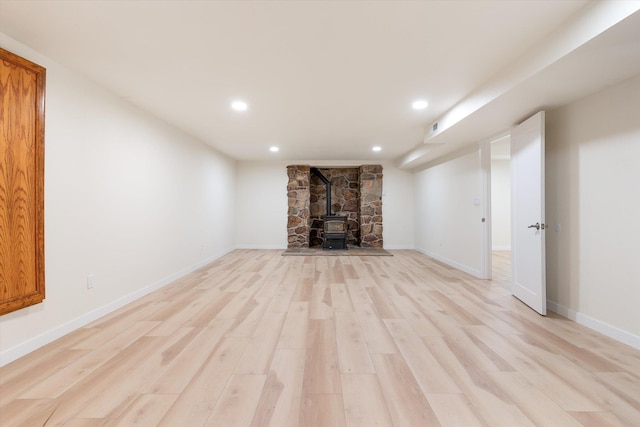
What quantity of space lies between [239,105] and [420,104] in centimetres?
213

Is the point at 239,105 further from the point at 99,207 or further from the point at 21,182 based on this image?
the point at 21,182

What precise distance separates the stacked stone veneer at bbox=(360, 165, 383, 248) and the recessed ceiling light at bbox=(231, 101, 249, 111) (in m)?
4.21

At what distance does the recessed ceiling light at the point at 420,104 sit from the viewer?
306cm

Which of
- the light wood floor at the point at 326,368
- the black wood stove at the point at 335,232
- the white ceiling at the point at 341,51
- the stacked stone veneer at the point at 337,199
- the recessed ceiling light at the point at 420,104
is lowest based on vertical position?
the light wood floor at the point at 326,368

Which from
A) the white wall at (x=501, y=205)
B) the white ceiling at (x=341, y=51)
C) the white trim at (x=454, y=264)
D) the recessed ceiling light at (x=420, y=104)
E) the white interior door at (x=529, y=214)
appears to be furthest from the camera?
the white wall at (x=501, y=205)

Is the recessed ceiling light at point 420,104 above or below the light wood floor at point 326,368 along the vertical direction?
above

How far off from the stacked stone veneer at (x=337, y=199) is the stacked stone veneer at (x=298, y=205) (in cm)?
59

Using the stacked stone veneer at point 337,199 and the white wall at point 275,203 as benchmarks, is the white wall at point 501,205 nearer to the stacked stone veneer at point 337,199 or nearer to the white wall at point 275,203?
the white wall at point 275,203

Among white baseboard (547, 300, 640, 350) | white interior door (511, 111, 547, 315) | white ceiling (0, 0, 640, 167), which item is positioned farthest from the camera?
white interior door (511, 111, 547, 315)

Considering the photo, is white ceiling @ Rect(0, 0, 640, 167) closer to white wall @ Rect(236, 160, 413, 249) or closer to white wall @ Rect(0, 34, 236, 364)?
white wall @ Rect(0, 34, 236, 364)

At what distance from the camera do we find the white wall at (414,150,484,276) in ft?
13.9

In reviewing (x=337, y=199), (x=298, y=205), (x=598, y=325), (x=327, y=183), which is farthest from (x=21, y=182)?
(x=337, y=199)

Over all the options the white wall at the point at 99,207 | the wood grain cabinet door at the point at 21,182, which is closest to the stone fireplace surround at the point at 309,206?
the white wall at the point at 99,207

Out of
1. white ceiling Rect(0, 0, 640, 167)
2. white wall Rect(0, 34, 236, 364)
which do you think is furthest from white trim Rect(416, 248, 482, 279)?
white wall Rect(0, 34, 236, 364)
